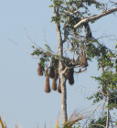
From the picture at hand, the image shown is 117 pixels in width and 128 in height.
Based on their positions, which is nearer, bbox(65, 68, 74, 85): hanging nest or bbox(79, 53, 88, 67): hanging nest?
bbox(65, 68, 74, 85): hanging nest

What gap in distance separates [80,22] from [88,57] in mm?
3311

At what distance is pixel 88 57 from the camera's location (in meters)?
34.6

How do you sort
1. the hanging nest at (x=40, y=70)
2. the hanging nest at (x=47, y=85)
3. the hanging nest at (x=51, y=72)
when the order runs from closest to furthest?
the hanging nest at (x=47, y=85) → the hanging nest at (x=40, y=70) → the hanging nest at (x=51, y=72)

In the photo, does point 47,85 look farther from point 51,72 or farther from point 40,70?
point 51,72

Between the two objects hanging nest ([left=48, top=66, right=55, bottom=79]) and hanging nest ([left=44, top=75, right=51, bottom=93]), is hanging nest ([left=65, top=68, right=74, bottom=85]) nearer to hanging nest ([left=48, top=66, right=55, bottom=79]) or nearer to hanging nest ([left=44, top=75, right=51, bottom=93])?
hanging nest ([left=48, top=66, right=55, bottom=79])

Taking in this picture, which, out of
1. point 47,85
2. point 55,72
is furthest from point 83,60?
point 47,85

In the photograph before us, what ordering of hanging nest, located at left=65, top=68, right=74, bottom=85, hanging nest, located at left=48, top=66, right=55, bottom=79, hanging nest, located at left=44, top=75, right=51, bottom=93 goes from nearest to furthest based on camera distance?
hanging nest, located at left=44, top=75, right=51, bottom=93
hanging nest, located at left=65, top=68, right=74, bottom=85
hanging nest, located at left=48, top=66, right=55, bottom=79

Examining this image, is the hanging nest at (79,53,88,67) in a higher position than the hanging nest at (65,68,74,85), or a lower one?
higher

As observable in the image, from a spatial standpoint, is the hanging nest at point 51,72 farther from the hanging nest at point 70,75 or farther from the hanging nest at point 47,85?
the hanging nest at point 47,85

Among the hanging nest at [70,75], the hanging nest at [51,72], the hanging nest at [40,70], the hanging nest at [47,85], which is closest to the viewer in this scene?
the hanging nest at [47,85]

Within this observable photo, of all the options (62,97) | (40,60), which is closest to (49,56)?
(40,60)

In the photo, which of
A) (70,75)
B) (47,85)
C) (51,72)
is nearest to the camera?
(47,85)

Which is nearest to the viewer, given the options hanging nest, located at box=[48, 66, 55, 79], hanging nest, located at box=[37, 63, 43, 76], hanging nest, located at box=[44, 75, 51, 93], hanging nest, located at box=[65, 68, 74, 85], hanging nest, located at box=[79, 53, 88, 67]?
hanging nest, located at box=[44, 75, 51, 93]

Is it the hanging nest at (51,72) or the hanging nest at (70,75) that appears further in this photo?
the hanging nest at (51,72)
